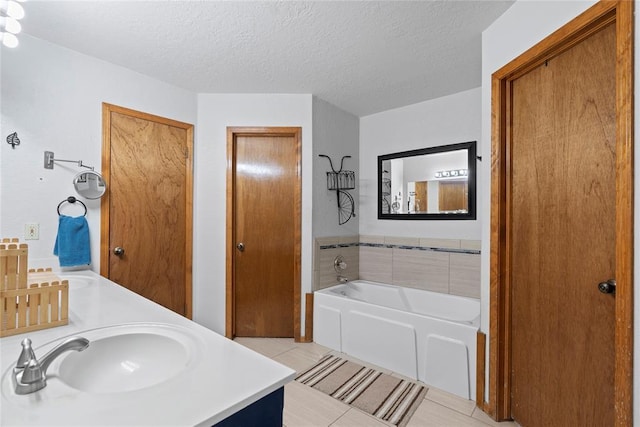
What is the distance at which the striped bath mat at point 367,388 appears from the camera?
1859 millimetres

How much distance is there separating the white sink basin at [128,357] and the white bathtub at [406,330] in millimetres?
1746

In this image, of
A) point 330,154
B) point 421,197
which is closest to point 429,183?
point 421,197

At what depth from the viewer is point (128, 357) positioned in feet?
3.19

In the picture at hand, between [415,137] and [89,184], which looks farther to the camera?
[415,137]

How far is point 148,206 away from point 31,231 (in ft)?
2.45

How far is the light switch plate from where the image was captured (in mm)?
1869

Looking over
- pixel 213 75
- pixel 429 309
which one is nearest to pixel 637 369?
pixel 429 309

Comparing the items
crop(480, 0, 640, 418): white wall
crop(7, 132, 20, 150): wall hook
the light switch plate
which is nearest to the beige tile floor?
crop(480, 0, 640, 418): white wall

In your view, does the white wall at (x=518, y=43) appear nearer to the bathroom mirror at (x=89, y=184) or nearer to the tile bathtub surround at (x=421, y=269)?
the tile bathtub surround at (x=421, y=269)

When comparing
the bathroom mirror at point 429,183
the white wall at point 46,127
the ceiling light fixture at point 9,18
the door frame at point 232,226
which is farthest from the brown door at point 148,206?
the bathroom mirror at point 429,183

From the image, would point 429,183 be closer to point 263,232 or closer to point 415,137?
point 415,137

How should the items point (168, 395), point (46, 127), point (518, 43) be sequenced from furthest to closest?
point (46, 127)
point (518, 43)
point (168, 395)

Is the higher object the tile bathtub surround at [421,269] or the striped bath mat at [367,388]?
the tile bathtub surround at [421,269]

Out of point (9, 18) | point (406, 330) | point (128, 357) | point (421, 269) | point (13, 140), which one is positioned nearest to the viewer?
point (128, 357)
